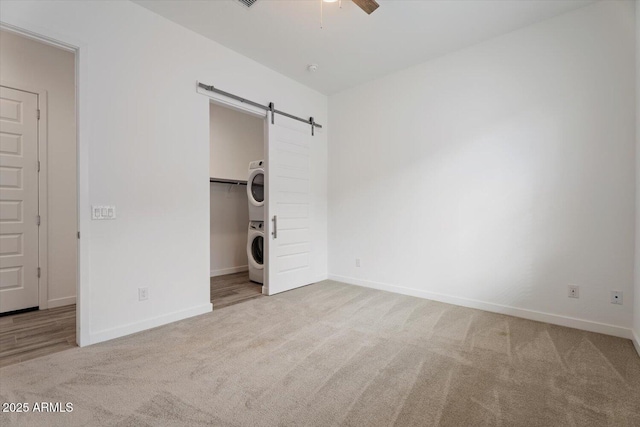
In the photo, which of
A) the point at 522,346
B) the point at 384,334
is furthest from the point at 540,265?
the point at 384,334

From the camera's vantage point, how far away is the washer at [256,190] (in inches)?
166

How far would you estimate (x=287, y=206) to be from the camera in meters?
3.88

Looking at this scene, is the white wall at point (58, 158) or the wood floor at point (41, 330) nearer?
the wood floor at point (41, 330)

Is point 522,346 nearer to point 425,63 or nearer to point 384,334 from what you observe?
point 384,334

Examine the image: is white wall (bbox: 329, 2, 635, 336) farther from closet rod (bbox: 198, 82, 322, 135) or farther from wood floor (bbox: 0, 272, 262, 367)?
wood floor (bbox: 0, 272, 262, 367)

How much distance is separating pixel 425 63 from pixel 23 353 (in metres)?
4.76

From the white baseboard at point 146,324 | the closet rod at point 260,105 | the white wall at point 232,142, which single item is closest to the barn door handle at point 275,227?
the white baseboard at point 146,324

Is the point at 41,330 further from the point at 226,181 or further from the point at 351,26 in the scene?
the point at 351,26

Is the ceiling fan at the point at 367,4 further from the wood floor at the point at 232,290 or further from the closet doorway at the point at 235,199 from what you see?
the wood floor at the point at 232,290

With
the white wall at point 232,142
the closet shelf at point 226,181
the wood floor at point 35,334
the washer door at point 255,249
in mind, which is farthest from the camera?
the white wall at point 232,142

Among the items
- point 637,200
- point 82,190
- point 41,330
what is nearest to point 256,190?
point 82,190

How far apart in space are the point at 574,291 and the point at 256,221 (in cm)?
376

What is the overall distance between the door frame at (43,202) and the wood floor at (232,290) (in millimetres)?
1762

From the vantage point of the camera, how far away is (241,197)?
525 cm
